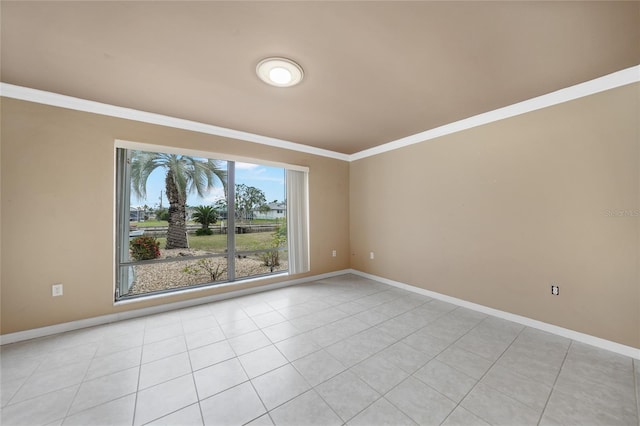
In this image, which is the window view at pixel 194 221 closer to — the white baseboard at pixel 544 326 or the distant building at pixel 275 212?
the distant building at pixel 275 212

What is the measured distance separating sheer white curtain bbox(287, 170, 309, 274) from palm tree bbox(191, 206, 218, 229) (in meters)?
1.25

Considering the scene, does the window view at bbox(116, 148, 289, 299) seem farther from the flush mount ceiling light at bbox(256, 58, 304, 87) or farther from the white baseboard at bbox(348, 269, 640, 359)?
the white baseboard at bbox(348, 269, 640, 359)

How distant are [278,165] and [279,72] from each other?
6.42ft

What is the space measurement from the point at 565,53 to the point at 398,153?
7.21 feet

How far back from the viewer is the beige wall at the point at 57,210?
2.25 metres

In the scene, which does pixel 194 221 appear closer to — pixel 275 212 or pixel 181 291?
pixel 181 291

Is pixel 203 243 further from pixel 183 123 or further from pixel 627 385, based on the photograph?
pixel 627 385

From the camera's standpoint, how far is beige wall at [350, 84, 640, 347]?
2.06 m

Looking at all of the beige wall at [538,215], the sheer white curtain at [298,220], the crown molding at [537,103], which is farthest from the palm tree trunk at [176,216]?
the crown molding at [537,103]

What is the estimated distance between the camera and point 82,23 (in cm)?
154

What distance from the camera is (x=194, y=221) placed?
378 centimetres

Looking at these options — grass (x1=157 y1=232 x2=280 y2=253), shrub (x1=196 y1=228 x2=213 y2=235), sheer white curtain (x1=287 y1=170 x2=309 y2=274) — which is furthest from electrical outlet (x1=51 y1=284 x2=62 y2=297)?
sheer white curtain (x1=287 y1=170 x2=309 y2=274)

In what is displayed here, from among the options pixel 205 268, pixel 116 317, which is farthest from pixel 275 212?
pixel 116 317

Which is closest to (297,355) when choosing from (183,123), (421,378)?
(421,378)
